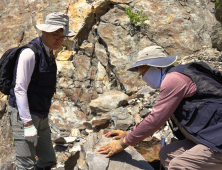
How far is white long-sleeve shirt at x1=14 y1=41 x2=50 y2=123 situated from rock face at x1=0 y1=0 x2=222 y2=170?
242cm

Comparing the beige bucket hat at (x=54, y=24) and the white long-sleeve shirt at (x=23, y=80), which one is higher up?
the beige bucket hat at (x=54, y=24)

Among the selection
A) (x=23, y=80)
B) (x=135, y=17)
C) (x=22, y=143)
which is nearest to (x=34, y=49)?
(x=23, y=80)

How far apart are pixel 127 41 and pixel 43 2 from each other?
3274 millimetres

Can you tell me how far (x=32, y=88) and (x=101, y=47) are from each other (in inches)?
165

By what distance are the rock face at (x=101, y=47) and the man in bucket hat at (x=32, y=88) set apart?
202 centimetres

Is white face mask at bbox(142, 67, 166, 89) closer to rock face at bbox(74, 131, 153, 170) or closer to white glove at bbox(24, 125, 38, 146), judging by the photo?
rock face at bbox(74, 131, 153, 170)

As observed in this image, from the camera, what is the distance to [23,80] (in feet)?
8.69

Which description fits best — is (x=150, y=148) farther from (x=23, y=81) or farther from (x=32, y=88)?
(x=23, y=81)

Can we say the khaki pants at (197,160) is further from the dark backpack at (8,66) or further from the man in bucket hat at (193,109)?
the dark backpack at (8,66)

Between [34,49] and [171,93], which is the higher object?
[34,49]

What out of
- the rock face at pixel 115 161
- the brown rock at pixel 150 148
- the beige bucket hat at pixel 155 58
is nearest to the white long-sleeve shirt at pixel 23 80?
the rock face at pixel 115 161

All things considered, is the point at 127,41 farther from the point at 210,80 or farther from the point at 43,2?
the point at 210,80

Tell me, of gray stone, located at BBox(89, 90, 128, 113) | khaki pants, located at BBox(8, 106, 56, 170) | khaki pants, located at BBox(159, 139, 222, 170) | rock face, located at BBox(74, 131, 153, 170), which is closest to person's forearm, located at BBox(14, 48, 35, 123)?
khaki pants, located at BBox(8, 106, 56, 170)

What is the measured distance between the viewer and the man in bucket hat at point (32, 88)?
2.67m
